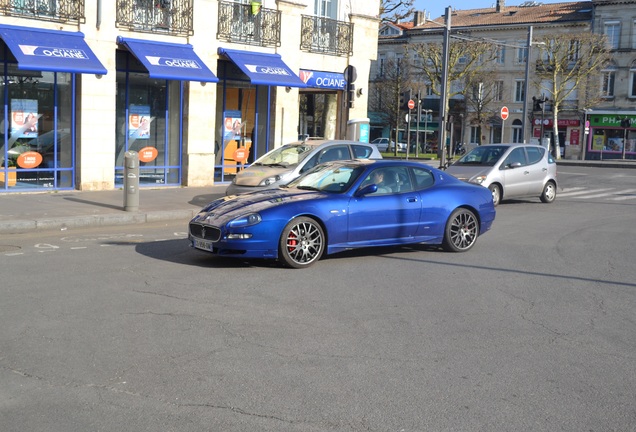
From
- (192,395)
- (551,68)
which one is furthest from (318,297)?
(551,68)

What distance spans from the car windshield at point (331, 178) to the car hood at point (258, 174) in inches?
190

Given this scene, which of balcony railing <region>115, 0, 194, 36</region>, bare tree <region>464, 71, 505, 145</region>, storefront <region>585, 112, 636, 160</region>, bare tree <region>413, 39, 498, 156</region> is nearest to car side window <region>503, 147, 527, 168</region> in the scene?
balcony railing <region>115, 0, 194, 36</region>

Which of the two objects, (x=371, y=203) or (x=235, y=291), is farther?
(x=371, y=203)

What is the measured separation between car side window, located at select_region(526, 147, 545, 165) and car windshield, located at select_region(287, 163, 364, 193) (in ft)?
32.3

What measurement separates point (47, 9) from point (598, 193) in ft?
56.1

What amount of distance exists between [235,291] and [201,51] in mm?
14363

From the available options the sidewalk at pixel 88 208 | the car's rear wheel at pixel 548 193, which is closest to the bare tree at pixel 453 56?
the car's rear wheel at pixel 548 193

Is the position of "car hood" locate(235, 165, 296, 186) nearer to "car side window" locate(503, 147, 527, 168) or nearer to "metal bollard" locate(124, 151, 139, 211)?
"metal bollard" locate(124, 151, 139, 211)

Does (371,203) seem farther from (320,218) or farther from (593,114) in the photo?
(593,114)

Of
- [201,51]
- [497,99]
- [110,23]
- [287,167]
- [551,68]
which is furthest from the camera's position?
[497,99]

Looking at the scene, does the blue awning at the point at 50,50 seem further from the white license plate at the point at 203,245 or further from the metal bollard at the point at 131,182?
the white license plate at the point at 203,245

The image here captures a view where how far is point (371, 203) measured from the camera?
1030cm

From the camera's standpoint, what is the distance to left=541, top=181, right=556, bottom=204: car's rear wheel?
2003 cm

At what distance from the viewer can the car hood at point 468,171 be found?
18406 millimetres
